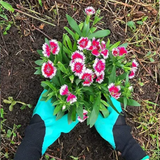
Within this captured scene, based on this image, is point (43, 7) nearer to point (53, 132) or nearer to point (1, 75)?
point (1, 75)

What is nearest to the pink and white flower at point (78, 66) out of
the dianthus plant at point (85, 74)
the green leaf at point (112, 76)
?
the dianthus plant at point (85, 74)

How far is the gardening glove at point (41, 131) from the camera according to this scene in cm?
190

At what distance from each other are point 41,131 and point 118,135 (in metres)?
0.68

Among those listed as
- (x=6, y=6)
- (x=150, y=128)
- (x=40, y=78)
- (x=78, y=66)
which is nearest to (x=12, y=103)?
(x=40, y=78)

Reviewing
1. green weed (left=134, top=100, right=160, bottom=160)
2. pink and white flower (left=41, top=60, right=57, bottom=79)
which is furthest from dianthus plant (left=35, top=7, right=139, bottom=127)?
green weed (left=134, top=100, right=160, bottom=160)

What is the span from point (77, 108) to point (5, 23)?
1.10m

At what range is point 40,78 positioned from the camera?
6.84 feet

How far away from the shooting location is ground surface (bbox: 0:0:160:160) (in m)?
2.07

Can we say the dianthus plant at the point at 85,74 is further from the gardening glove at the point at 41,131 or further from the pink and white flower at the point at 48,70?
the gardening glove at the point at 41,131

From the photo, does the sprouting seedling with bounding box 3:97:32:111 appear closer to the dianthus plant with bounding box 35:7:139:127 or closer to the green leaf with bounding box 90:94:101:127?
the dianthus plant with bounding box 35:7:139:127

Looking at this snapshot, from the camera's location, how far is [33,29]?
2.11 m

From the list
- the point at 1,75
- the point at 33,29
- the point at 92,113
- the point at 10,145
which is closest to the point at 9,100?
the point at 1,75

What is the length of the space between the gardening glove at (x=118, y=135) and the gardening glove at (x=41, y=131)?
273 mm

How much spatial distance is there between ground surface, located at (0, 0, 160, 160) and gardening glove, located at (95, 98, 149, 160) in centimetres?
17
